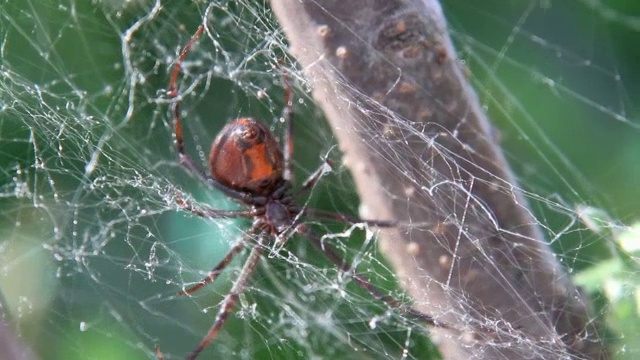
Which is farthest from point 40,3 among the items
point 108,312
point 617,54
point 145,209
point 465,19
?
point 617,54

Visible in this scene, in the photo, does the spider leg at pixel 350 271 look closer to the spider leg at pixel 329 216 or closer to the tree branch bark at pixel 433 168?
the spider leg at pixel 329 216

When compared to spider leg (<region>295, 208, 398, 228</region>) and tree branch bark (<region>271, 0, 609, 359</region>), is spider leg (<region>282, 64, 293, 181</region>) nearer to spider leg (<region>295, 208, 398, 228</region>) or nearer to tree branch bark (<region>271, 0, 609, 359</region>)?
spider leg (<region>295, 208, 398, 228</region>)

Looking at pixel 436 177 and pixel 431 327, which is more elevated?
pixel 436 177

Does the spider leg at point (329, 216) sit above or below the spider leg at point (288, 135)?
below

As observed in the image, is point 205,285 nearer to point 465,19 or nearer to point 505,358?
point 505,358

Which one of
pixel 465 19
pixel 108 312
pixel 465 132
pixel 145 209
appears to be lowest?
pixel 108 312

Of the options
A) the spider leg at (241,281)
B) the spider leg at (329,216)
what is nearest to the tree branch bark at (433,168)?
the spider leg at (329,216)

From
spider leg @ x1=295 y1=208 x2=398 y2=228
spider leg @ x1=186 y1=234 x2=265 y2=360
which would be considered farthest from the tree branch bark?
spider leg @ x1=186 y1=234 x2=265 y2=360
